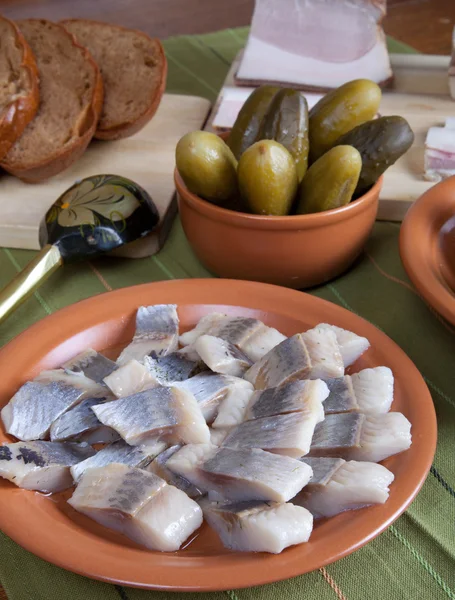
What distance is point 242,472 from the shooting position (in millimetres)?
825

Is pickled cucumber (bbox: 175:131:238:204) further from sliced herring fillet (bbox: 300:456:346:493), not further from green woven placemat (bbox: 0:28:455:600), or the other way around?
sliced herring fillet (bbox: 300:456:346:493)

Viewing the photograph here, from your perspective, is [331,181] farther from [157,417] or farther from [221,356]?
[157,417]

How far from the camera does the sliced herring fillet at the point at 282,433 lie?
2.84ft

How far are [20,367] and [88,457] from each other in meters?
0.22

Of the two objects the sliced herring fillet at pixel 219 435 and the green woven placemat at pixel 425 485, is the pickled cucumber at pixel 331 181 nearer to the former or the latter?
the green woven placemat at pixel 425 485

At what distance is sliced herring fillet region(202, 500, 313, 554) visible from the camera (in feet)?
2.52

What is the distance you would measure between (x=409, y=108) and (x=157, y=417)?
50.9 inches

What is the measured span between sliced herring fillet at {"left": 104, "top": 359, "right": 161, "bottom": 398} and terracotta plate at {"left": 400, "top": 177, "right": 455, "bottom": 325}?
0.44 meters

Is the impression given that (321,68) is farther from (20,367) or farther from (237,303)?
(20,367)

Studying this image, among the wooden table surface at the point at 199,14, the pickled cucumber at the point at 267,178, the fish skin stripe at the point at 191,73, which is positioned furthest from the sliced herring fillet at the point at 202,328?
the wooden table surface at the point at 199,14

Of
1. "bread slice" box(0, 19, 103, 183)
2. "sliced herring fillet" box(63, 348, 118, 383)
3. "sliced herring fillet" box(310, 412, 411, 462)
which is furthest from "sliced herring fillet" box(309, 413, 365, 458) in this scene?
"bread slice" box(0, 19, 103, 183)

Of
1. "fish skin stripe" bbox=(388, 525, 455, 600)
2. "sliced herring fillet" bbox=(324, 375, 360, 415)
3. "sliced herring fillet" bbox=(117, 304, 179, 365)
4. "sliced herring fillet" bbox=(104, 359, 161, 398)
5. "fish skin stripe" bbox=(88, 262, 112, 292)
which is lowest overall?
"fish skin stripe" bbox=(88, 262, 112, 292)

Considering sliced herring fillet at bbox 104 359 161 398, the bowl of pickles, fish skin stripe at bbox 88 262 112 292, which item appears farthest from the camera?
fish skin stripe at bbox 88 262 112 292

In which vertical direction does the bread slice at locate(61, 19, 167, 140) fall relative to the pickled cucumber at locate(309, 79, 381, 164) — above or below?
below
